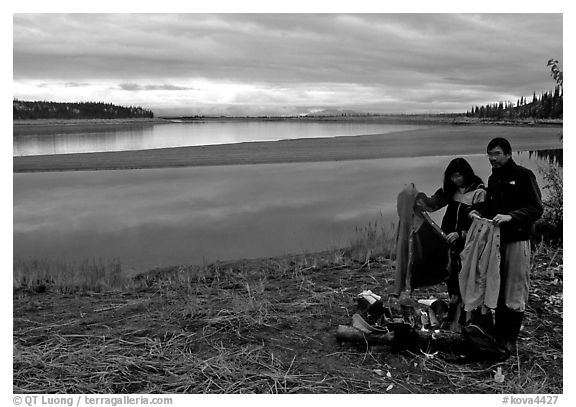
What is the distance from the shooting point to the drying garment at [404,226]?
480 centimetres

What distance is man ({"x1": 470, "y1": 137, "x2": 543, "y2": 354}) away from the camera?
415cm

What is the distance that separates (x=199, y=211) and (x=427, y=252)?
23.1ft

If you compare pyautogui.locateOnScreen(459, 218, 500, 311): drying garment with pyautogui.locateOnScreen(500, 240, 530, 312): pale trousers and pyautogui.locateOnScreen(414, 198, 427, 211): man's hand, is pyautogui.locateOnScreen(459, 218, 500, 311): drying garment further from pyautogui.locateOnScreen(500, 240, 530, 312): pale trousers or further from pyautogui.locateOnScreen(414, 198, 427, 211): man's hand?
pyautogui.locateOnScreen(414, 198, 427, 211): man's hand

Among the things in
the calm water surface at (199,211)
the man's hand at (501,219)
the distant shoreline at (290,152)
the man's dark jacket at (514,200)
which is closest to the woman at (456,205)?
the man's dark jacket at (514,200)

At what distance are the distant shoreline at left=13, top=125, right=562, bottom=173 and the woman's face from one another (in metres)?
11.7

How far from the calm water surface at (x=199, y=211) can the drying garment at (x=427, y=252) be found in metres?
4.22

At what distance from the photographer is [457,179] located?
4.54 metres

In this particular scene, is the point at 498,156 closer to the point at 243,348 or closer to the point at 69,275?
the point at 243,348

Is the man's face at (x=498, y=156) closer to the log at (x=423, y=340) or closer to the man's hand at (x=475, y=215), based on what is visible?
the man's hand at (x=475, y=215)

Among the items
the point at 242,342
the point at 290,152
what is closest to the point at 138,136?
the point at 290,152

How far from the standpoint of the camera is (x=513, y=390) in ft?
14.1

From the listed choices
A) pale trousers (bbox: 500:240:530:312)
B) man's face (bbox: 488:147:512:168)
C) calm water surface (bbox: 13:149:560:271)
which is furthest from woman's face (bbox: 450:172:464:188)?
calm water surface (bbox: 13:149:560:271)

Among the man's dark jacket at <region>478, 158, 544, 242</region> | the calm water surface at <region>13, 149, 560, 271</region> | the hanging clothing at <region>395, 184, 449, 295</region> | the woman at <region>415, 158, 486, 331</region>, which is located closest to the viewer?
the man's dark jacket at <region>478, 158, 544, 242</region>
